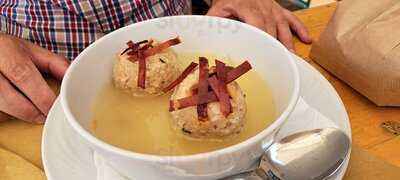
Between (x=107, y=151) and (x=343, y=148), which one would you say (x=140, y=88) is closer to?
(x=107, y=151)

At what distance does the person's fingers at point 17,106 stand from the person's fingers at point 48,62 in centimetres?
8

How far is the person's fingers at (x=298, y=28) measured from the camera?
0.82 m

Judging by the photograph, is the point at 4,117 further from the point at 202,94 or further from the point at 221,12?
the point at 221,12

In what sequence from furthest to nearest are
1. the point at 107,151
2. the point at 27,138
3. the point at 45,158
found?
the point at 27,138 → the point at 45,158 → the point at 107,151

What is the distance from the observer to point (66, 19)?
879mm

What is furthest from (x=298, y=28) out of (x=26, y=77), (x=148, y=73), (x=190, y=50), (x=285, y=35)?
(x=26, y=77)

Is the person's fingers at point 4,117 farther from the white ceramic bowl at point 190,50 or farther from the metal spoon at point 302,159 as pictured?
the metal spoon at point 302,159

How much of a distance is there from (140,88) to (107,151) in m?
0.15

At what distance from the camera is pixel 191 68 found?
56cm

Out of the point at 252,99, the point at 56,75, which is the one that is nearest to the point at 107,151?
the point at 252,99

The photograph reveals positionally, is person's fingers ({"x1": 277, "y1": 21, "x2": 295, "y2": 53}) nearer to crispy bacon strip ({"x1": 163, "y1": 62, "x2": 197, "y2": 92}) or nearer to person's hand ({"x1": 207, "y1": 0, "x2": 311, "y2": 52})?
person's hand ({"x1": 207, "y1": 0, "x2": 311, "y2": 52})

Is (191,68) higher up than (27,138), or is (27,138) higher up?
(191,68)

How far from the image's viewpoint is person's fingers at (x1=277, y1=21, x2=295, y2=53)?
2.65 feet

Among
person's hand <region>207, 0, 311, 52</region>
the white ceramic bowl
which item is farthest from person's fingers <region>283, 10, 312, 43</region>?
the white ceramic bowl
